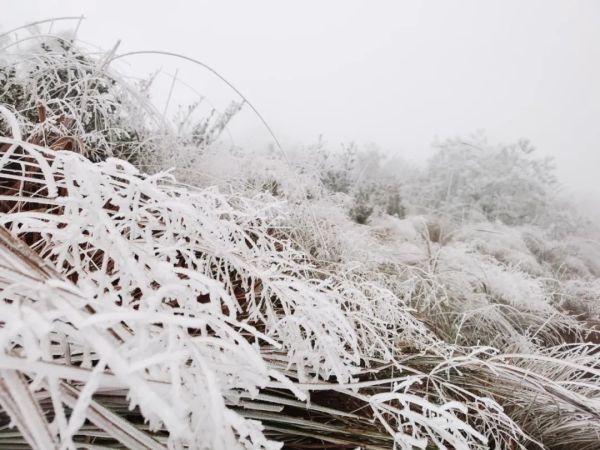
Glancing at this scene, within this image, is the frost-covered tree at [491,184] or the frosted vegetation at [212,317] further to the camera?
the frost-covered tree at [491,184]

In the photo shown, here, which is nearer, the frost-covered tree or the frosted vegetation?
the frosted vegetation

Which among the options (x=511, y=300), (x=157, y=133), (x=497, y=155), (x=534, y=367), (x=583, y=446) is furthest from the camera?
(x=497, y=155)

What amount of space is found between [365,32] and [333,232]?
4859 millimetres

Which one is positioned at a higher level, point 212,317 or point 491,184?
point 212,317

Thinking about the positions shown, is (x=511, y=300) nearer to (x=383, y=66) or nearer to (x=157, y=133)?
(x=157, y=133)

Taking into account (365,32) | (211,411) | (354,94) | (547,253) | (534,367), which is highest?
(365,32)

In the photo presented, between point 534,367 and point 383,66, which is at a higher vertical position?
point 383,66

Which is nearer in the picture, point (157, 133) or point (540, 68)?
point (157, 133)

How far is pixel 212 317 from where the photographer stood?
1.09 feet

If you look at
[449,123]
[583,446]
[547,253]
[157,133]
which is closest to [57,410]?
[583,446]

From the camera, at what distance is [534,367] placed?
0.94 metres

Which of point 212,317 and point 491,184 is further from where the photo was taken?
point 491,184

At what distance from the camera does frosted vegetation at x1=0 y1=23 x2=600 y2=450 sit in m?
0.25

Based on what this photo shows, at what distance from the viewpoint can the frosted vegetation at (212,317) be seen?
0.82 ft
